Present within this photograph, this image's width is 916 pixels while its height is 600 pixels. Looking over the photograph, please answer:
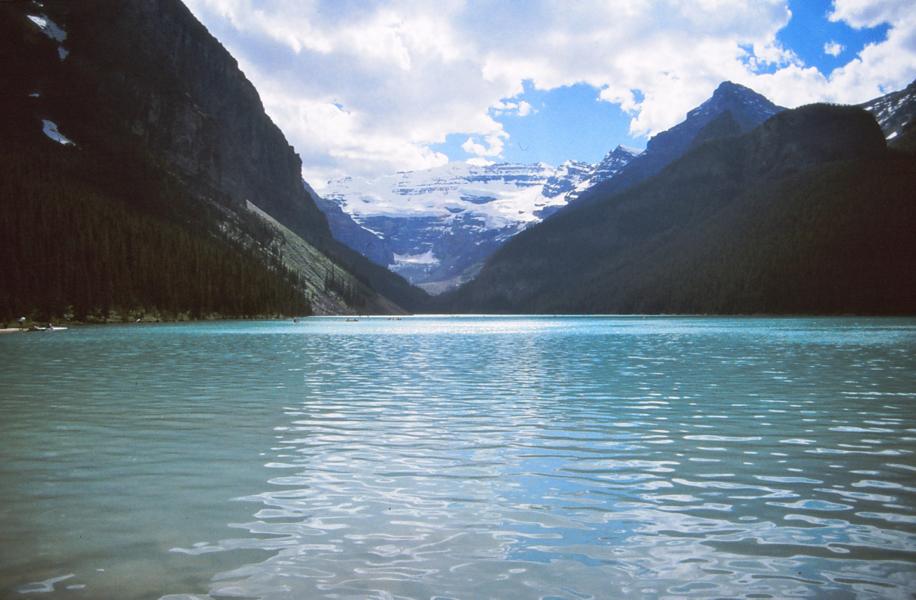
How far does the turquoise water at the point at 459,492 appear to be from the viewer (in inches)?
392

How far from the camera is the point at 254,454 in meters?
18.7

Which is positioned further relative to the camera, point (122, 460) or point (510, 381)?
point (510, 381)

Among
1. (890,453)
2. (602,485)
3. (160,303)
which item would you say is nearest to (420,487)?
(602,485)

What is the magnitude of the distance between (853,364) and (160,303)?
147729 millimetres

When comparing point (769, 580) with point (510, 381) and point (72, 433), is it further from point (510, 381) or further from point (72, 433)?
point (510, 381)

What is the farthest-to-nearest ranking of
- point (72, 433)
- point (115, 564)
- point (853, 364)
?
point (853, 364)
point (72, 433)
point (115, 564)

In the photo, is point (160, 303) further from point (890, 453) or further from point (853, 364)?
point (890, 453)

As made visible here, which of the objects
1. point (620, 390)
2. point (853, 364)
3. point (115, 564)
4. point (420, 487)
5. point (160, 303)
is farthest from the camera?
point (160, 303)

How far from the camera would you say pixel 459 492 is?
1462 centimetres

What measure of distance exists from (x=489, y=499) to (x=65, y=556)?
7.09 m

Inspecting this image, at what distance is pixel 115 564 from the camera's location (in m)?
10.4

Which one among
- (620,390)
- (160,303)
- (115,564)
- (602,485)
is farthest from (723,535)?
(160,303)

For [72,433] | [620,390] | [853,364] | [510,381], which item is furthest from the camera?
[853,364]

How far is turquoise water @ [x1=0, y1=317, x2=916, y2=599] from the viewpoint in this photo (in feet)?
32.6
